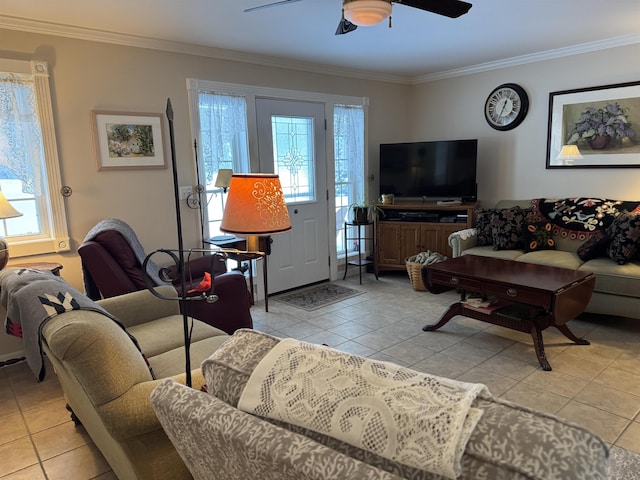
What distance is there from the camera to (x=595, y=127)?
419cm

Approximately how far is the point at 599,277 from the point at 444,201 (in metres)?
1.93

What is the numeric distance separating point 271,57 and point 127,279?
8.56 feet

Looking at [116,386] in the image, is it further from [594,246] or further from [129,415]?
[594,246]

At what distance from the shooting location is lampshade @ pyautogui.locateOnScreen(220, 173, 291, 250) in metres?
1.74

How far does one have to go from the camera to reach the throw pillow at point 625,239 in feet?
11.4

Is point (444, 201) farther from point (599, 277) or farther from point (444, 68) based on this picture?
point (599, 277)

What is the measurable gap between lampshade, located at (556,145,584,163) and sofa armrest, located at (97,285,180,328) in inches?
156

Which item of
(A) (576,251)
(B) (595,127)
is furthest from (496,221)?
(B) (595,127)

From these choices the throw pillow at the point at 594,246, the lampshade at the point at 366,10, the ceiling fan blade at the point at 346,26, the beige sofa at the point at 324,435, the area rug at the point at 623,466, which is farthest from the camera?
the throw pillow at the point at 594,246

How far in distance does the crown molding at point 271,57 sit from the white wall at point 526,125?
0.06 metres

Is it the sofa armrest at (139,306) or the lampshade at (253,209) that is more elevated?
the lampshade at (253,209)

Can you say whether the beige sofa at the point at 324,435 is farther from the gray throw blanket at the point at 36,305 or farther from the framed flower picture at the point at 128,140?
the framed flower picture at the point at 128,140

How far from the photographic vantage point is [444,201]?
16.6 ft

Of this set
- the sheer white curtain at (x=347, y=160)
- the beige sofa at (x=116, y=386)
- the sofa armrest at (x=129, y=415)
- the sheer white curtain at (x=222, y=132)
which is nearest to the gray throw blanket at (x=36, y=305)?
the beige sofa at (x=116, y=386)
